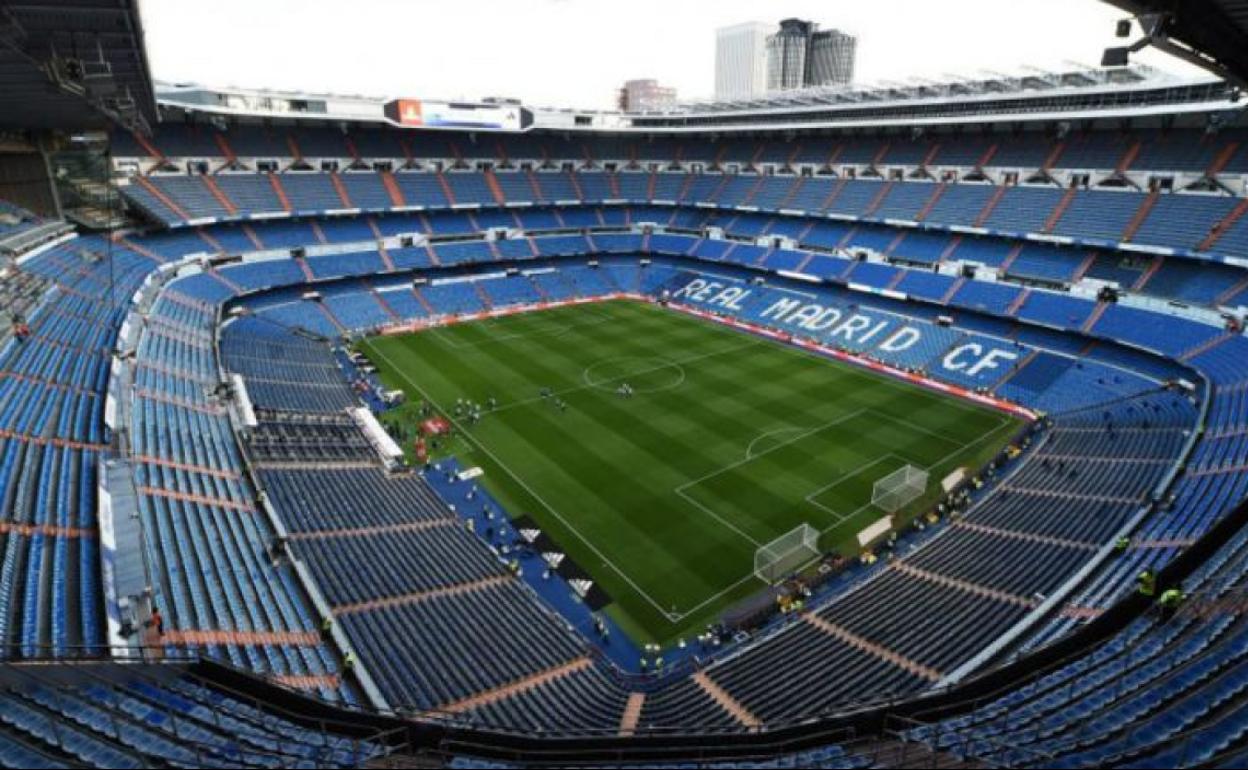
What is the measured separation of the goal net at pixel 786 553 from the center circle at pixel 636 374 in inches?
611

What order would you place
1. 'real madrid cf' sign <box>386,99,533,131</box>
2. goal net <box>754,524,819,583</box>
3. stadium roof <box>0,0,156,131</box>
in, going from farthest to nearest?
1. 'real madrid cf' sign <box>386,99,533,131</box>
2. goal net <box>754,524,819,583</box>
3. stadium roof <box>0,0,156,131</box>

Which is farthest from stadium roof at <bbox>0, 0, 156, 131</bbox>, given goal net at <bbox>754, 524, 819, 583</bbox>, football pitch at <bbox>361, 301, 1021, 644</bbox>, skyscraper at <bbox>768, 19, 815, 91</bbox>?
skyscraper at <bbox>768, 19, 815, 91</bbox>

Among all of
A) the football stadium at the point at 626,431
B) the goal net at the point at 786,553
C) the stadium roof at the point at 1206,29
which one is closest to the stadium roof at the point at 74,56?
the football stadium at the point at 626,431

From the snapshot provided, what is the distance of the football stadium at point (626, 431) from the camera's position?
1237 centimetres

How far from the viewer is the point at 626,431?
3366 centimetres

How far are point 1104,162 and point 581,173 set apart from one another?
148ft

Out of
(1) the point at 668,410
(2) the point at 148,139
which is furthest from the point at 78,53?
(2) the point at 148,139

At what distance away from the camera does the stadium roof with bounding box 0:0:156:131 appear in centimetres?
1313

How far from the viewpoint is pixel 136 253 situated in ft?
135

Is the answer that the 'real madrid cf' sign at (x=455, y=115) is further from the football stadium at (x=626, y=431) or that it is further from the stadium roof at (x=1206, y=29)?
the stadium roof at (x=1206, y=29)

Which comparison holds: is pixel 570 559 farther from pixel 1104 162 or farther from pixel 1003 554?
pixel 1104 162

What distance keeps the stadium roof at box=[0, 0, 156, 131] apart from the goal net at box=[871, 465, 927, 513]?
27.4 m

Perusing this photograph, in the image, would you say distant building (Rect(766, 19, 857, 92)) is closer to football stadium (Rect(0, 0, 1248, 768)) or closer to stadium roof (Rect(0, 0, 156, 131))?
football stadium (Rect(0, 0, 1248, 768))

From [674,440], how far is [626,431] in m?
2.59
